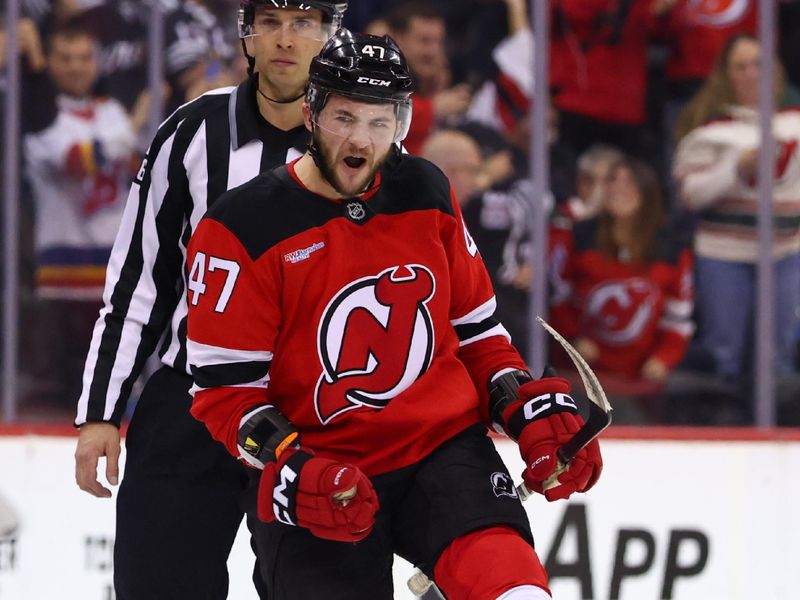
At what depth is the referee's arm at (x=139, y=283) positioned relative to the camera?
2188 mm

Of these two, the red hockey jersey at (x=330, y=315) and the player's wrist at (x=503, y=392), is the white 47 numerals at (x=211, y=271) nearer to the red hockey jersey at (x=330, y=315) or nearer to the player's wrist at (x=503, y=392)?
the red hockey jersey at (x=330, y=315)

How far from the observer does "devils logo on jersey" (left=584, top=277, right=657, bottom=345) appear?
4.73 metres

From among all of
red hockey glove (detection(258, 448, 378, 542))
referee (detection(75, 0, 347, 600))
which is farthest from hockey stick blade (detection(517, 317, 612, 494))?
referee (detection(75, 0, 347, 600))

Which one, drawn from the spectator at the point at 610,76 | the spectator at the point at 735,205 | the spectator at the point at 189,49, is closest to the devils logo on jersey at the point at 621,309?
the spectator at the point at 735,205

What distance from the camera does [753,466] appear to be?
2939mm

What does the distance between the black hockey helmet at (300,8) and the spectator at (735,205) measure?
8.93 feet

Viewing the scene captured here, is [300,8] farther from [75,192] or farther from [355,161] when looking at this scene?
[75,192]

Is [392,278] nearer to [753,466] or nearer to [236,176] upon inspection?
[236,176]

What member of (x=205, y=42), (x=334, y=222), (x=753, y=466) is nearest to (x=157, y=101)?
(x=205, y=42)

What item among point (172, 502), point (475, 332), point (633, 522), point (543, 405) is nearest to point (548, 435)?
point (543, 405)

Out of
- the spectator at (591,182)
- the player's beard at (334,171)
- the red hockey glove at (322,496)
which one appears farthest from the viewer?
the spectator at (591,182)

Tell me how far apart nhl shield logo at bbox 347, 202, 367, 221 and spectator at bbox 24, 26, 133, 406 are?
3090mm

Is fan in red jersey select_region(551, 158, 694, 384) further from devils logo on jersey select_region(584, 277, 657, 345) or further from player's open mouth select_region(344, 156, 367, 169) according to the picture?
player's open mouth select_region(344, 156, 367, 169)

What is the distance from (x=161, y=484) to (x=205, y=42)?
2773 mm
